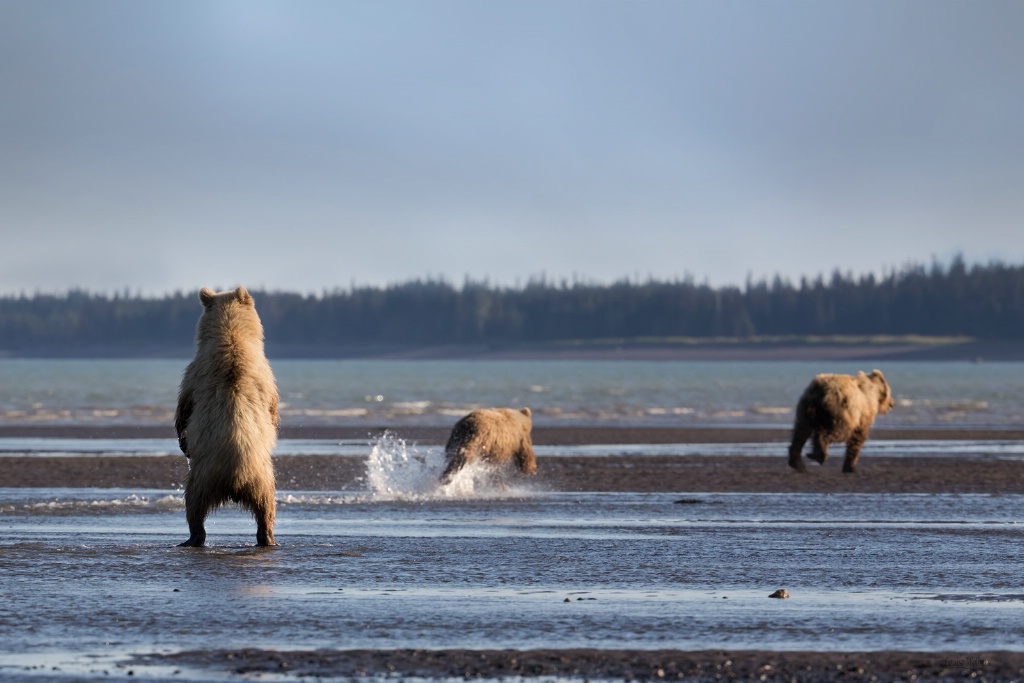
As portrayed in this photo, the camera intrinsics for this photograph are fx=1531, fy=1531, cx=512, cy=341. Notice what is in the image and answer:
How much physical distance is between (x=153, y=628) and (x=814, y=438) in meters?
19.8

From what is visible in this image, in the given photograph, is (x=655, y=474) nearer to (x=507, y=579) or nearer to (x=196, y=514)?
(x=196, y=514)

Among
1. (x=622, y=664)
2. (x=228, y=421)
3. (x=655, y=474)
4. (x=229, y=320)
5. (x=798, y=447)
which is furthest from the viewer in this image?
(x=798, y=447)

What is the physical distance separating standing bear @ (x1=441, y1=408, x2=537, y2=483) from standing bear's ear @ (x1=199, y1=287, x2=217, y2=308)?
25.2 feet

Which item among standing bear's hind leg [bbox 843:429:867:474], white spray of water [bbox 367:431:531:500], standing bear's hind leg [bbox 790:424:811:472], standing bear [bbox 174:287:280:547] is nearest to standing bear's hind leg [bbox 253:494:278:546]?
standing bear [bbox 174:287:280:547]

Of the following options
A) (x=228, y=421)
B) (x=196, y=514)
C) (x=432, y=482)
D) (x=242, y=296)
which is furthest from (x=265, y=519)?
(x=432, y=482)

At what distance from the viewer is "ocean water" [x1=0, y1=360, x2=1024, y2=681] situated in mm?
8477

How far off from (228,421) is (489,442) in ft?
30.4

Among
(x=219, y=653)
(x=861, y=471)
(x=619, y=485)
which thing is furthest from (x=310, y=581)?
(x=861, y=471)

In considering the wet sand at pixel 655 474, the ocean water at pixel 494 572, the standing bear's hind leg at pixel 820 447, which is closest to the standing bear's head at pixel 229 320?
the ocean water at pixel 494 572

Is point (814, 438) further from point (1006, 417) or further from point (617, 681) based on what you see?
point (1006, 417)

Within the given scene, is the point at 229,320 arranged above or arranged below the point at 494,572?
above

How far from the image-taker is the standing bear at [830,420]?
26656 millimetres

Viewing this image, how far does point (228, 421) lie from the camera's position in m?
12.6

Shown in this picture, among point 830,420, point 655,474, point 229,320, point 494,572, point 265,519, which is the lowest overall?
point 655,474
